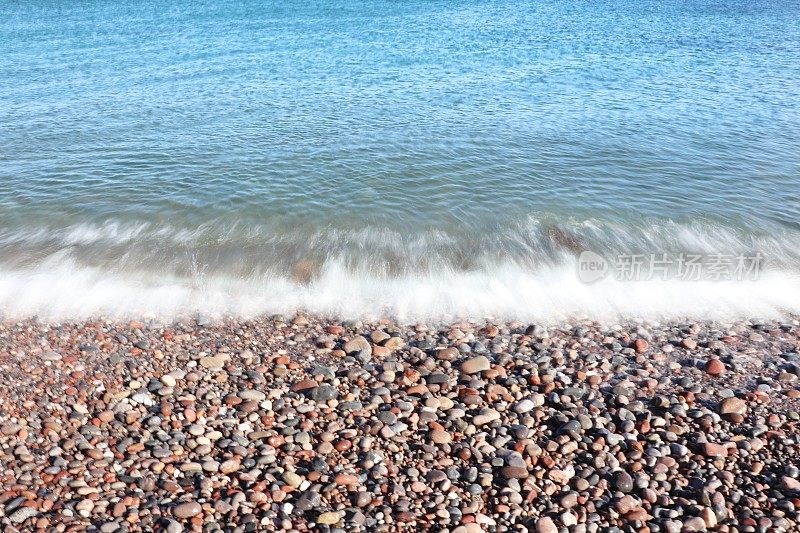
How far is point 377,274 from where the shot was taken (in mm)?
13727

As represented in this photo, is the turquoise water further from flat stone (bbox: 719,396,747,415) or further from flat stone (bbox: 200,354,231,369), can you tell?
flat stone (bbox: 719,396,747,415)

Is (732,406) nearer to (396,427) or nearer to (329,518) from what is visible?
(396,427)

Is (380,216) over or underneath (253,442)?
underneath

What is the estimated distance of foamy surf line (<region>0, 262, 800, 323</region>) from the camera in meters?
11.8

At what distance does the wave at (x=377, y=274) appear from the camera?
39.3ft

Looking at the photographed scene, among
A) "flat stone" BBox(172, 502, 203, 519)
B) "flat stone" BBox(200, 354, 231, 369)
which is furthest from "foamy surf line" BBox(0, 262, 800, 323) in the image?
"flat stone" BBox(172, 502, 203, 519)

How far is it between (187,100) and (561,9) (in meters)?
43.2

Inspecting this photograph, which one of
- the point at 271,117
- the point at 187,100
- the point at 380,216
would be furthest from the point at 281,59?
the point at 380,216

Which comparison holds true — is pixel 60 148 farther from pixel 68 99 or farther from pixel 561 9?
pixel 561 9

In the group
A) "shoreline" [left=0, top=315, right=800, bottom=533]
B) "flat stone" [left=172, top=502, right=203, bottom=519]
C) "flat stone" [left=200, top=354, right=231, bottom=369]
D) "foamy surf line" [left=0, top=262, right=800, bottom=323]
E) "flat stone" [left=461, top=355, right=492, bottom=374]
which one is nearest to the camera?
"flat stone" [left=172, top=502, right=203, bottom=519]

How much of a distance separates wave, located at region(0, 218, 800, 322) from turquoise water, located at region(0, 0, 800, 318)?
6cm

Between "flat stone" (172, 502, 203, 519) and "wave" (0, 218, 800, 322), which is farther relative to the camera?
"wave" (0, 218, 800, 322)

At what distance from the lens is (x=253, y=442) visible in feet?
26.7

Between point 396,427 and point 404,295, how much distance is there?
454 cm
